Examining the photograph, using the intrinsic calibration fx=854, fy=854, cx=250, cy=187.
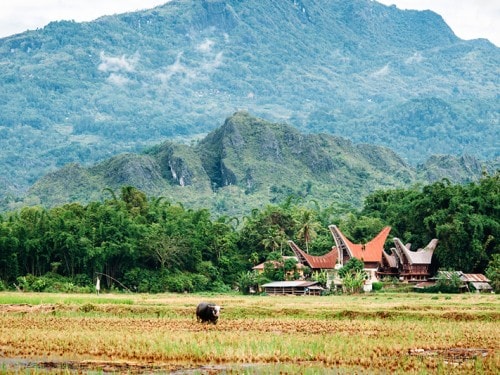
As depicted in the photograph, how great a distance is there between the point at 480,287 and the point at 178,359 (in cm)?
4241

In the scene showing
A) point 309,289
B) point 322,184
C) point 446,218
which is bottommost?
point 309,289

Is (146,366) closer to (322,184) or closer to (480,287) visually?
(480,287)

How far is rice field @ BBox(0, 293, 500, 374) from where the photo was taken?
21.6 meters

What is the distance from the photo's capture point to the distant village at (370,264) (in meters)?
68.1

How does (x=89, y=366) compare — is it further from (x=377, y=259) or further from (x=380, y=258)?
(x=380, y=258)

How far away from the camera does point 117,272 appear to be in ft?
235

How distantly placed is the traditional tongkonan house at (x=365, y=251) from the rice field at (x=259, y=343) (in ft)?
107

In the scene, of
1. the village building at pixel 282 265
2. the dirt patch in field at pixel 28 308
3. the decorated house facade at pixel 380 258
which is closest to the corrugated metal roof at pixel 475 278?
the decorated house facade at pixel 380 258

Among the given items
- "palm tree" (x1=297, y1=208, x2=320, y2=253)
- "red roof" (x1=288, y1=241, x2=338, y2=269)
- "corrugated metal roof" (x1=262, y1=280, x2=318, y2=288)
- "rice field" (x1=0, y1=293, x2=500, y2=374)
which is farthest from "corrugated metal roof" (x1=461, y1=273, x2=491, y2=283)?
"rice field" (x1=0, y1=293, x2=500, y2=374)

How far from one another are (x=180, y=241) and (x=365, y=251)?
1620cm

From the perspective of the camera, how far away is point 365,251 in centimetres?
7056

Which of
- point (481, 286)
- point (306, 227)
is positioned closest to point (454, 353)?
point (481, 286)

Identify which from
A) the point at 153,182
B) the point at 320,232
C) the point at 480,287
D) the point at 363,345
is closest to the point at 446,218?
the point at 480,287

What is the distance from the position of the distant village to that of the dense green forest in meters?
1.86
